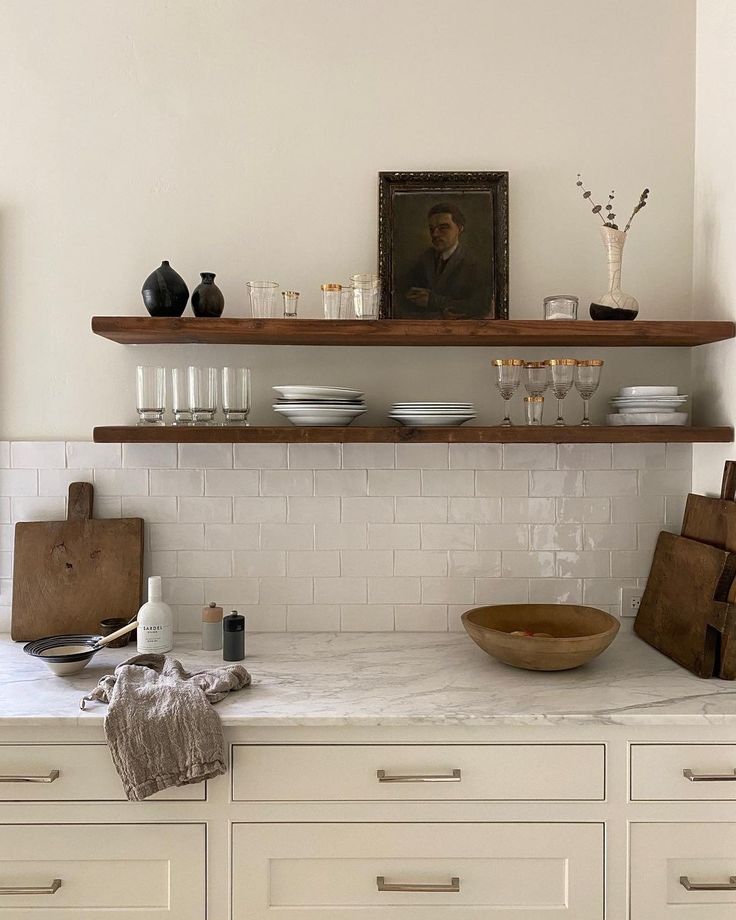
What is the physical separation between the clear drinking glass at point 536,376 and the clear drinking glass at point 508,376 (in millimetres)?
26

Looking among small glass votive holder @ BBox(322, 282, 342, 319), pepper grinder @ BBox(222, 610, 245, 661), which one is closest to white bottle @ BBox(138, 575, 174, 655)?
pepper grinder @ BBox(222, 610, 245, 661)

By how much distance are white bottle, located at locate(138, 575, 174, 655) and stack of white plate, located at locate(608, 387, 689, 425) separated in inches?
59.6

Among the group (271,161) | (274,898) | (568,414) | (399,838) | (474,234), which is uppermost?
(271,161)

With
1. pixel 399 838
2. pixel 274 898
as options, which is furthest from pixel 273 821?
pixel 399 838

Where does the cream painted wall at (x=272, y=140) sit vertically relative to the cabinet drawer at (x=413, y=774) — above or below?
above

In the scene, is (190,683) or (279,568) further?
(279,568)

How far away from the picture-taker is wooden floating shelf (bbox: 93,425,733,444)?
2.19 metres

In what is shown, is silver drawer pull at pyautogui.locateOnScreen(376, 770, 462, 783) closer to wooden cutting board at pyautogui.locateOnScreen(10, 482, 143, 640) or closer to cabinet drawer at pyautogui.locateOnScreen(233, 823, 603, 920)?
cabinet drawer at pyautogui.locateOnScreen(233, 823, 603, 920)

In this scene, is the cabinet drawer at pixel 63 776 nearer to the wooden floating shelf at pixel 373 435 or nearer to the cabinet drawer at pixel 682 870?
the wooden floating shelf at pixel 373 435

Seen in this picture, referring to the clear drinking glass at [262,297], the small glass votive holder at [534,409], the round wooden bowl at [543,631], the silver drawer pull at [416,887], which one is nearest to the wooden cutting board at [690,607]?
the round wooden bowl at [543,631]

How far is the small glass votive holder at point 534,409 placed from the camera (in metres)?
2.31

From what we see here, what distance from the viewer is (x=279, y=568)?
2.47 meters

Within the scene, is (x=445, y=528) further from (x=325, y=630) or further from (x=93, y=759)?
(x=93, y=759)

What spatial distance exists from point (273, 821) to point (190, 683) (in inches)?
15.2
